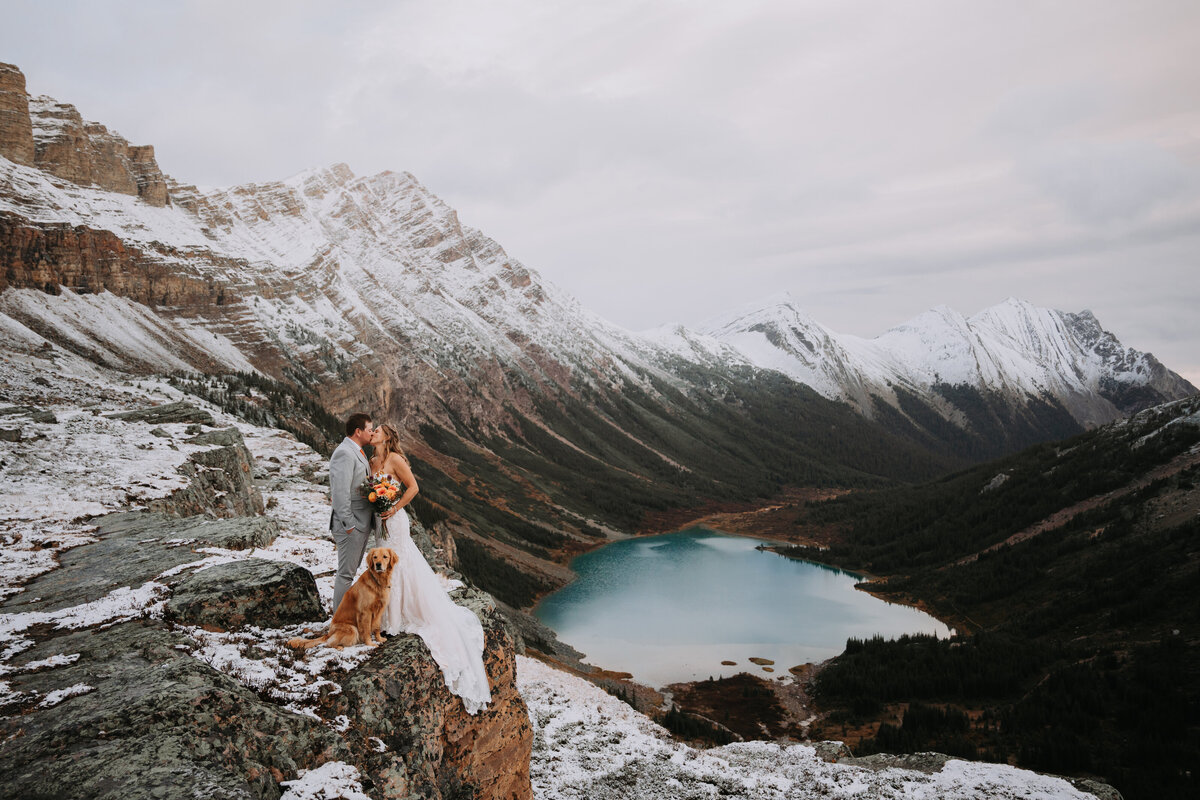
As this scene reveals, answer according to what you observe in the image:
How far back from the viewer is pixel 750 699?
5509cm

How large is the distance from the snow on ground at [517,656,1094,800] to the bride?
32.4 ft

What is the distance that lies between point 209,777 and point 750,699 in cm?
5793

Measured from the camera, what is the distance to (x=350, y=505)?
9.88 metres

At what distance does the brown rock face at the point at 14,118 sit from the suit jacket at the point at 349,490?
143m

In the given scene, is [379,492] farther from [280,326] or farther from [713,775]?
[280,326]

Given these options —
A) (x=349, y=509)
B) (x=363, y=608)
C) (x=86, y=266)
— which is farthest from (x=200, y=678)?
(x=86, y=266)

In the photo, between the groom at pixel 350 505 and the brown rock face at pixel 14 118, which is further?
the brown rock face at pixel 14 118

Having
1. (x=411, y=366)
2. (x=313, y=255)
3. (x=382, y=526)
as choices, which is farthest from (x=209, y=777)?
(x=313, y=255)

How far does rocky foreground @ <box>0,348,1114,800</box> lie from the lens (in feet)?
20.5

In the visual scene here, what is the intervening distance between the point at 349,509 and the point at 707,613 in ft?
261

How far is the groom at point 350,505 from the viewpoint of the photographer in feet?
31.9

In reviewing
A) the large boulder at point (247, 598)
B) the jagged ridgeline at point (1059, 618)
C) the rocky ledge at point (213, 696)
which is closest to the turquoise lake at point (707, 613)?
the jagged ridgeline at point (1059, 618)

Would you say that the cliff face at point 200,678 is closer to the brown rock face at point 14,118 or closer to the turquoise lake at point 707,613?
the turquoise lake at point 707,613

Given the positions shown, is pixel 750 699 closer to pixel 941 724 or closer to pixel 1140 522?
pixel 941 724
